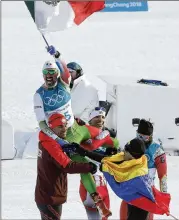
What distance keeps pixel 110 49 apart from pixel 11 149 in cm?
826

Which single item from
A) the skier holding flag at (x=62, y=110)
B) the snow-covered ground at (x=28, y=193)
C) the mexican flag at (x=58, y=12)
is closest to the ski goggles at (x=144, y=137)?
the skier holding flag at (x=62, y=110)

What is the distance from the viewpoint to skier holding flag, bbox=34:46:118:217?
6605 millimetres

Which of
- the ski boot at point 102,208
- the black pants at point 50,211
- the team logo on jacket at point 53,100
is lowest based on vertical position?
the black pants at point 50,211

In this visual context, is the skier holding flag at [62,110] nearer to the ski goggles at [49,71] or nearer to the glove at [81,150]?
the ski goggles at [49,71]

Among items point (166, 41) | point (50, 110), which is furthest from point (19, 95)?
point (50, 110)

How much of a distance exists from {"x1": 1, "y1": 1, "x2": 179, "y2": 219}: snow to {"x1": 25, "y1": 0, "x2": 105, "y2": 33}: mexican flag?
1.33 metres

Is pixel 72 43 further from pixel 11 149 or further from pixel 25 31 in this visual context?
pixel 11 149

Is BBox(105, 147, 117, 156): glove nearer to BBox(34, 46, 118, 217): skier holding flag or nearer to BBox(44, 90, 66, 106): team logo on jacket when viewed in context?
BBox(34, 46, 118, 217): skier holding flag

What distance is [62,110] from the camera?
23.4 feet

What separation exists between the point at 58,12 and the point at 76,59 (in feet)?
20.6

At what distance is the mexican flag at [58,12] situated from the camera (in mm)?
9562

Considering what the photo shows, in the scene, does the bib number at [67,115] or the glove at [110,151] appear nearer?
the glove at [110,151]

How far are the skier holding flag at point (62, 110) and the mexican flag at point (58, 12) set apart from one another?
86.9 inches

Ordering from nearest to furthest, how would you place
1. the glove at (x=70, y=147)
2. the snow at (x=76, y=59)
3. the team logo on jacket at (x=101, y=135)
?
the glove at (x=70, y=147), the team logo on jacket at (x=101, y=135), the snow at (x=76, y=59)
